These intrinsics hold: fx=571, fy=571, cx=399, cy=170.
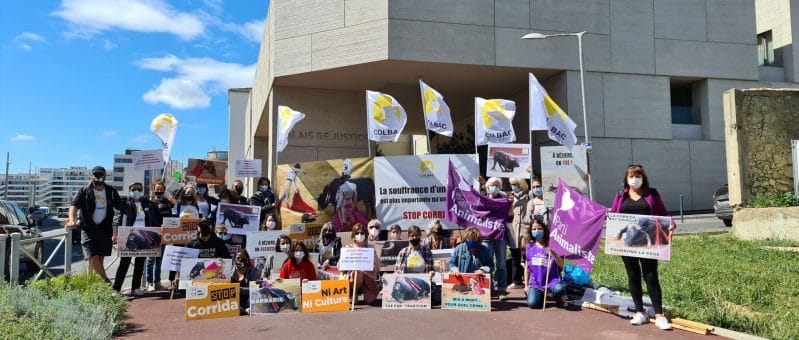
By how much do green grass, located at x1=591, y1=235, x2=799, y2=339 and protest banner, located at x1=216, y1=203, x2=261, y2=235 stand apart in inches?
234

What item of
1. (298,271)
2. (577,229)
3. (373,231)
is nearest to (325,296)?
(298,271)

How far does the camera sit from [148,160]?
1187 centimetres

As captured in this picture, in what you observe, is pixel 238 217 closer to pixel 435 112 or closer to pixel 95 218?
pixel 95 218

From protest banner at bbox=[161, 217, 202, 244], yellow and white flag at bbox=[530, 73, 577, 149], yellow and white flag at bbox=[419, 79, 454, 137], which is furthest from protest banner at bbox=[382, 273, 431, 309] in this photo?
yellow and white flag at bbox=[530, 73, 577, 149]

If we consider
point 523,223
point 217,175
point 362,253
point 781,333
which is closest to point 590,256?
point 523,223

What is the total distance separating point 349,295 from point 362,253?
616mm

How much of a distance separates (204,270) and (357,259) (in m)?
2.24

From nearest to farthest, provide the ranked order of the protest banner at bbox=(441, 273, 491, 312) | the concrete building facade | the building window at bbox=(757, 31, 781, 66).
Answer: the protest banner at bbox=(441, 273, 491, 312) < the concrete building facade < the building window at bbox=(757, 31, 781, 66)

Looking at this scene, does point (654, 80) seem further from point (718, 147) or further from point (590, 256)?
point (590, 256)

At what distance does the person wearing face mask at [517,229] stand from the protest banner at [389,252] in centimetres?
177

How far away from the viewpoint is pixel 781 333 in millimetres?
5969

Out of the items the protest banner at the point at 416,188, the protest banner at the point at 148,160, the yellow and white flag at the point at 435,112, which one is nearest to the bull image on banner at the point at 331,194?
the protest banner at the point at 416,188

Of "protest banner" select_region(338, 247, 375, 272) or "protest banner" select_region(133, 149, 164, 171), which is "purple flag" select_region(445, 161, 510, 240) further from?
"protest banner" select_region(133, 149, 164, 171)

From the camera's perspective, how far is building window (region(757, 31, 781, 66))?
30.6 meters
